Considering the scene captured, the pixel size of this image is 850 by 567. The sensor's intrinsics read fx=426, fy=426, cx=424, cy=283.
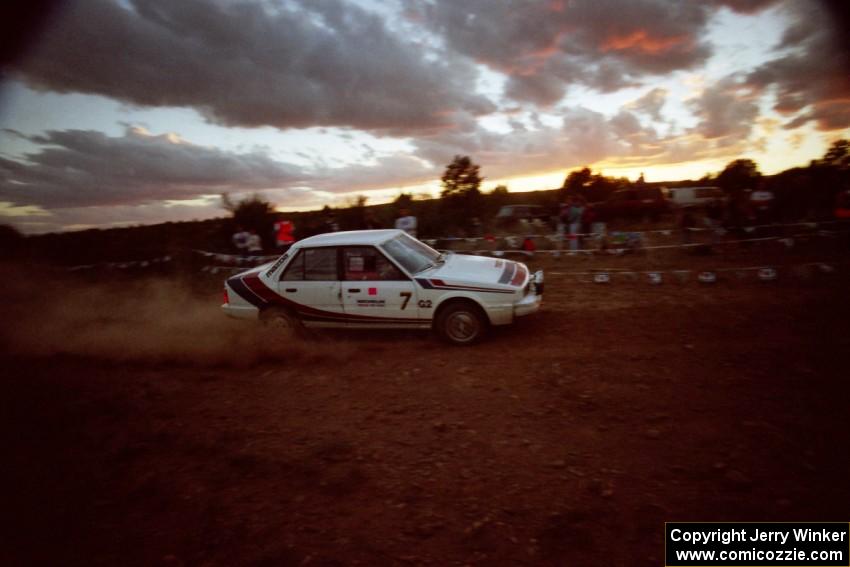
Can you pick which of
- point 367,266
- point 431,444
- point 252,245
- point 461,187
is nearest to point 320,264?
point 367,266

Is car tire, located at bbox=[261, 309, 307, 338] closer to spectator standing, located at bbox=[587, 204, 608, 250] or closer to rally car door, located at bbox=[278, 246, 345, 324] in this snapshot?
rally car door, located at bbox=[278, 246, 345, 324]

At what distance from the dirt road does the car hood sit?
2.91ft

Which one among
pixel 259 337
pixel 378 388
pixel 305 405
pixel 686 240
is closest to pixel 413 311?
pixel 378 388

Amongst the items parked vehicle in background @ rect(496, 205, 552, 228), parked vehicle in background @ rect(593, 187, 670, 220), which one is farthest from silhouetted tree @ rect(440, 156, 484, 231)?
parked vehicle in background @ rect(593, 187, 670, 220)

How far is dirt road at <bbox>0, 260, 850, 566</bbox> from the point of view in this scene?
8.62 ft

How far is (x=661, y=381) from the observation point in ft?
14.3

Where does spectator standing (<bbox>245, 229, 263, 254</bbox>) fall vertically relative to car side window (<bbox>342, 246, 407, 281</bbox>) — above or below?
above

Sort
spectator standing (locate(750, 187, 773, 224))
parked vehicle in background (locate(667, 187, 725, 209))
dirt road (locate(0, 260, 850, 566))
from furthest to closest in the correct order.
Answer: parked vehicle in background (locate(667, 187, 725, 209)) → spectator standing (locate(750, 187, 773, 224)) → dirt road (locate(0, 260, 850, 566))

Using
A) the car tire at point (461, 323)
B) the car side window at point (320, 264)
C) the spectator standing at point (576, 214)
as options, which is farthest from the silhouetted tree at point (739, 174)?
the car side window at point (320, 264)

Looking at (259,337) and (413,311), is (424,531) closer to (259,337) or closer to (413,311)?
(413,311)

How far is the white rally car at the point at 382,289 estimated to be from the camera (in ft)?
18.4

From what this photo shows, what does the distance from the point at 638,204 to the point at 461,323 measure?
1704cm

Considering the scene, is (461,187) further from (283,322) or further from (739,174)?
(739,174)

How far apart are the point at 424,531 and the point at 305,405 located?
7.42ft
